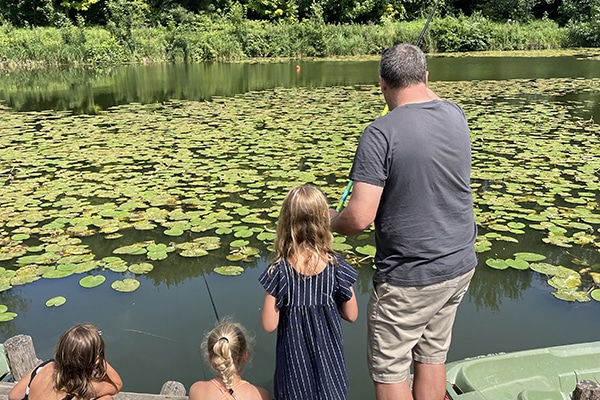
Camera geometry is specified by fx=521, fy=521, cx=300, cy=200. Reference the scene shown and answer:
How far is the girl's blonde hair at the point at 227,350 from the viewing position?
1657 mm

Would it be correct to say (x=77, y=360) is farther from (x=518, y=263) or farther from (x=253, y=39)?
(x=253, y=39)

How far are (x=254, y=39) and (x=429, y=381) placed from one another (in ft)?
74.5

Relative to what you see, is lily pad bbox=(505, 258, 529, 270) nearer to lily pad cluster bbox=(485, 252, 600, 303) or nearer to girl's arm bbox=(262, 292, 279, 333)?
lily pad cluster bbox=(485, 252, 600, 303)

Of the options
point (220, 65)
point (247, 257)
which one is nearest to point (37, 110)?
point (247, 257)

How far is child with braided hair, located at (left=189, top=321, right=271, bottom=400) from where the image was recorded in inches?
65.4

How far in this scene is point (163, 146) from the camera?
22.4ft

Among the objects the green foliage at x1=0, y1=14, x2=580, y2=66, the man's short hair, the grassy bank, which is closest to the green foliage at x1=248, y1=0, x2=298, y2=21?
the green foliage at x1=0, y1=14, x2=580, y2=66

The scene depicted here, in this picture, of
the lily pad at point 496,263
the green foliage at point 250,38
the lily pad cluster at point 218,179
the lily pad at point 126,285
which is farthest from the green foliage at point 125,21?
the lily pad at point 496,263

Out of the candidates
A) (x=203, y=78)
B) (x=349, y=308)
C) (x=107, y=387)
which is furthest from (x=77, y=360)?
(x=203, y=78)

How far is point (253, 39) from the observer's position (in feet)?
75.5

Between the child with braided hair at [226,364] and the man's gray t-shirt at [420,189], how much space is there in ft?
1.67

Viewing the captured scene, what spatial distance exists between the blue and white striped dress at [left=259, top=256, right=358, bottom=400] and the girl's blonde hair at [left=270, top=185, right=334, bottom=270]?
54 mm

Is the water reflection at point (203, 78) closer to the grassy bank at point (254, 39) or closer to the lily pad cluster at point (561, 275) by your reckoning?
the grassy bank at point (254, 39)

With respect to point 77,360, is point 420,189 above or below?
above
